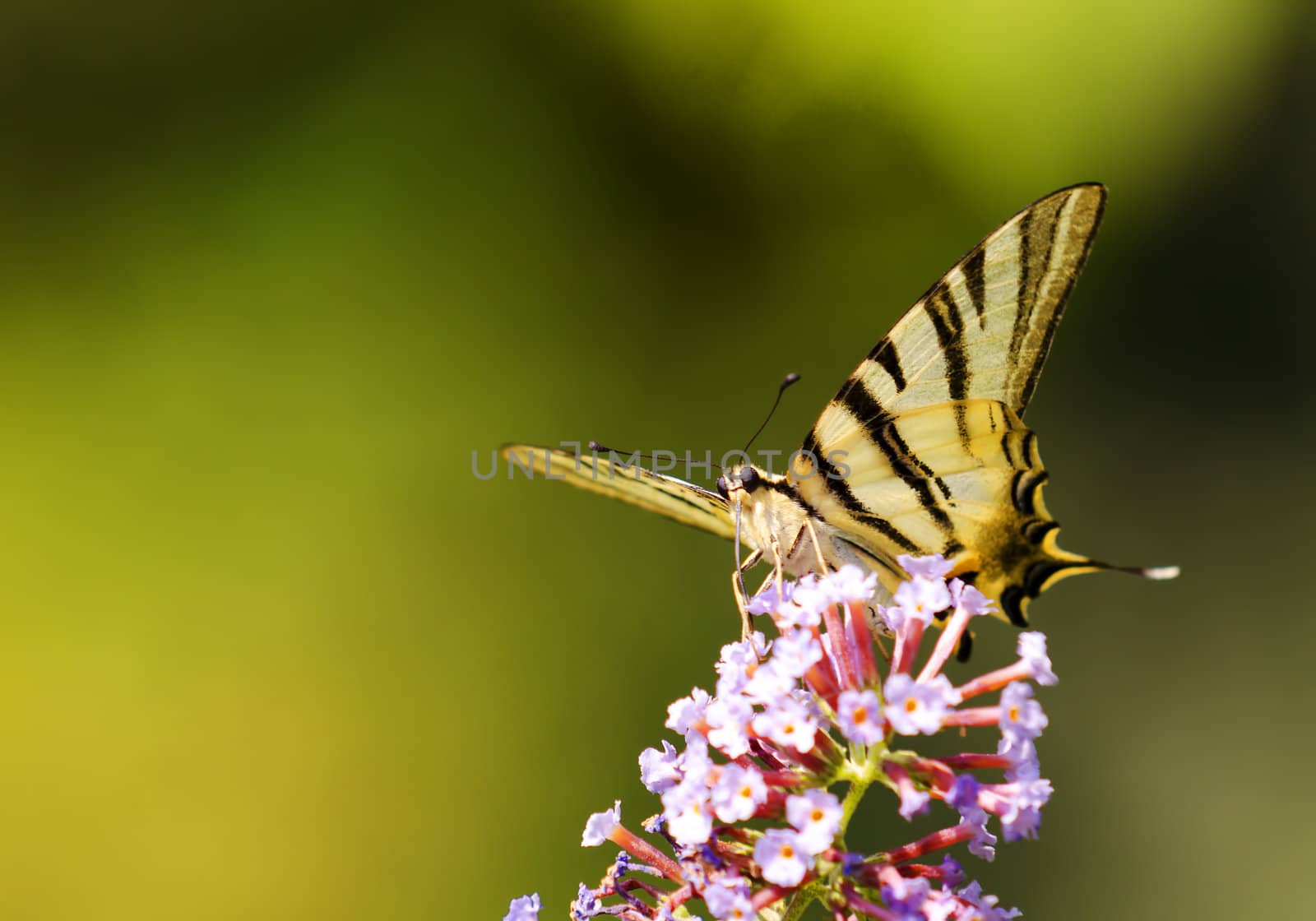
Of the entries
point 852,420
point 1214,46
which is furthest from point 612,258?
point 1214,46

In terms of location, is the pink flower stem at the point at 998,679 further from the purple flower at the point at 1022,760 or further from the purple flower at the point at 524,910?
the purple flower at the point at 524,910

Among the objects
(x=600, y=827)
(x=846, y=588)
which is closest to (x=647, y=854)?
(x=600, y=827)

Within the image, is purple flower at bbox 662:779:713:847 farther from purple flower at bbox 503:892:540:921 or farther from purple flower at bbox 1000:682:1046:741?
purple flower at bbox 1000:682:1046:741

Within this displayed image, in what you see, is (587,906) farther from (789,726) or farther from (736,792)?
(789,726)

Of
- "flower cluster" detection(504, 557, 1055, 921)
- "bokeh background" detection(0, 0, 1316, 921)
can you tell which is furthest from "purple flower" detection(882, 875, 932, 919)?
"bokeh background" detection(0, 0, 1316, 921)

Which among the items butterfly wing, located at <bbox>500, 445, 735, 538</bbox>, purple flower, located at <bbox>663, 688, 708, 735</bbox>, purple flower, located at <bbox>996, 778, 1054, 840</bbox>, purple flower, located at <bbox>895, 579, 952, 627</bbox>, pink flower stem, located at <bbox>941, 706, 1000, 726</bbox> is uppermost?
butterfly wing, located at <bbox>500, 445, 735, 538</bbox>

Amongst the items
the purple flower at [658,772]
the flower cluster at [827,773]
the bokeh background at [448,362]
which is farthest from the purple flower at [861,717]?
the bokeh background at [448,362]
